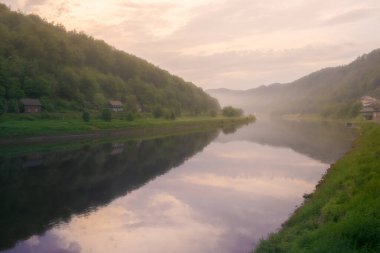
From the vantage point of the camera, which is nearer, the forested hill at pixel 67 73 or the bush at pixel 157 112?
the forested hill at pixel 67 73

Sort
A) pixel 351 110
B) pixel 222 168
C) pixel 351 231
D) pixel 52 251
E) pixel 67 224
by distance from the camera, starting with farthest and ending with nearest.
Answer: pixel 351 110 → pixel 222 168 → pixel 67 224 → pixel 52 251 → pixel 351 231

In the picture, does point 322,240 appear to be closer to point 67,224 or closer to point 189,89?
point 67,224

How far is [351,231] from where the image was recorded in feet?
35.6

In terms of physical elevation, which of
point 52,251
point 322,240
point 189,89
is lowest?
point 52,251

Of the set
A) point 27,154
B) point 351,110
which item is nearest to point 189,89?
point 351,110

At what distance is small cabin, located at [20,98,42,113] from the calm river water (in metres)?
24.1

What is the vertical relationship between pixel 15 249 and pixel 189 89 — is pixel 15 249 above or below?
below

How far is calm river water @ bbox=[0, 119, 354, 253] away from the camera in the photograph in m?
17.0

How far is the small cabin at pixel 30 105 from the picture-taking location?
217 ft

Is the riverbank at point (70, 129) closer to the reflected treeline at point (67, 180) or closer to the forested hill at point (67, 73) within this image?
the reflected treeline at point (67, 180)

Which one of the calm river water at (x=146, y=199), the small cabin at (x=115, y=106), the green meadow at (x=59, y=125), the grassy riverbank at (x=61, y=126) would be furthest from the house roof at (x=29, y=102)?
the small cabin at (x=115, y=106)

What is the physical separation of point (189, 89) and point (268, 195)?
138702mm

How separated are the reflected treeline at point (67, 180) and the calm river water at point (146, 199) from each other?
0.06 meters

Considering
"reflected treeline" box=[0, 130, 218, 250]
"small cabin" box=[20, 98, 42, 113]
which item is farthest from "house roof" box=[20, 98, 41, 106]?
"reflected treeline" box=[0, 130, 218, 250]
